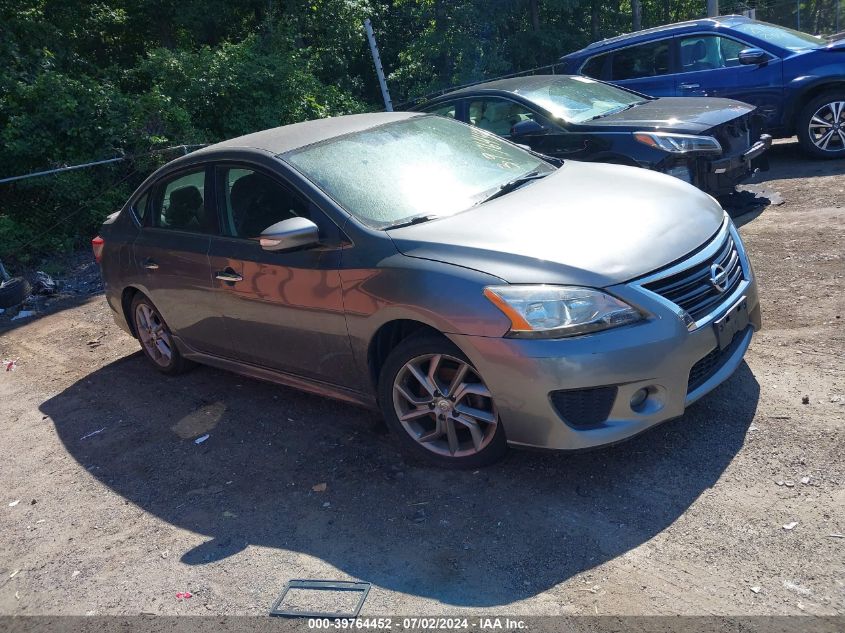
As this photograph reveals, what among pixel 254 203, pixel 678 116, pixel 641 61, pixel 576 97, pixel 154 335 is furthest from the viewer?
pixel 641 61

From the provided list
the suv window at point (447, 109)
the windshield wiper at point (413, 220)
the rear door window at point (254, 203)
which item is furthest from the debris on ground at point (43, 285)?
the windshield wiper at point (413, 220)

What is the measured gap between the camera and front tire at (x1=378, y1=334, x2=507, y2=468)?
3.97 metres

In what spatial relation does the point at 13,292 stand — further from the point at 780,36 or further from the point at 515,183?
the point at 780,36

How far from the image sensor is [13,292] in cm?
950

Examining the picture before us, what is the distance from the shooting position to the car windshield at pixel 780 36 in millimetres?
9719

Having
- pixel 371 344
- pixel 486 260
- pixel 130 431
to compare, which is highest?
pixel 486 260

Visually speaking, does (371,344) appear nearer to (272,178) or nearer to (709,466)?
(272,178)

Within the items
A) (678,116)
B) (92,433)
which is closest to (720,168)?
(678,116)

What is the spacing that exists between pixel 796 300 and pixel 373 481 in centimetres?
322

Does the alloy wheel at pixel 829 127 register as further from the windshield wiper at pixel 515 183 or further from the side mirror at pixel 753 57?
the windshield wiper at pixel 515 183

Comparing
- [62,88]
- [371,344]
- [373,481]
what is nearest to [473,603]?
[373,481]

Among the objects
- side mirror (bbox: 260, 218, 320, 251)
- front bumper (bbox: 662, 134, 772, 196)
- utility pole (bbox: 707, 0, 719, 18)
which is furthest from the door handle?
utility pole (bbox: 707, 0, 719, 18)

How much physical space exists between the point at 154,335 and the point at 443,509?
337cm

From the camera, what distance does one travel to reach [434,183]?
15.7ft
